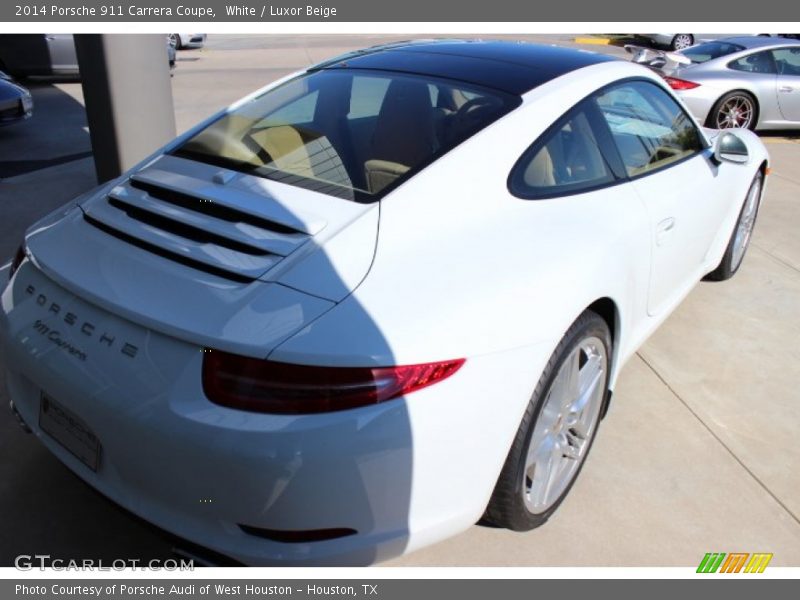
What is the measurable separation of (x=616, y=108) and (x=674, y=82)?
22.7ft

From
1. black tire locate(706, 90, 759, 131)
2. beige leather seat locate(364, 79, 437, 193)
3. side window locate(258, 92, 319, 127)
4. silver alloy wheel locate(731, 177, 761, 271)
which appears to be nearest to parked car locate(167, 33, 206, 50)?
black tire locate(706, 90, 759, 131)

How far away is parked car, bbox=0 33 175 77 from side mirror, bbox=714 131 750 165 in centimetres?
1132

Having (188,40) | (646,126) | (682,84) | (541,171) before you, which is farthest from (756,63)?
(188,40)

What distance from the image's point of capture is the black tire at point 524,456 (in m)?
2.12

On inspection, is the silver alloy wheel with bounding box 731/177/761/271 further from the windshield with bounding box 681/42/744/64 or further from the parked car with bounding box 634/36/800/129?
the windshield with bounding box 681/42/744/64

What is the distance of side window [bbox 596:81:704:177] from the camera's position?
9.64 feet

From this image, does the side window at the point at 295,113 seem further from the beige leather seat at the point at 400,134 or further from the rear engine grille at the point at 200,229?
the rear engine grille at the point at 200,229

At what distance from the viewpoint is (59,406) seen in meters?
2.02

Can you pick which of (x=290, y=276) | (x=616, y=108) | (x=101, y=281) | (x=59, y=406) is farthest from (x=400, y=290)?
(x=616, y=108)

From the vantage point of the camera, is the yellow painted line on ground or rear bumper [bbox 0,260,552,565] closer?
rear bumper [bbox 0,260,552,565]

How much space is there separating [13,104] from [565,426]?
26.5 feet

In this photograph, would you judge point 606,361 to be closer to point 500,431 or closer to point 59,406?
point 500,431

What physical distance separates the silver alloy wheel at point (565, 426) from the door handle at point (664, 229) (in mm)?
620

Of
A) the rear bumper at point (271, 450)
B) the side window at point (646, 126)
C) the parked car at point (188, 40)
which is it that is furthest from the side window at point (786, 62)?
the parked car at point (188, 40)
